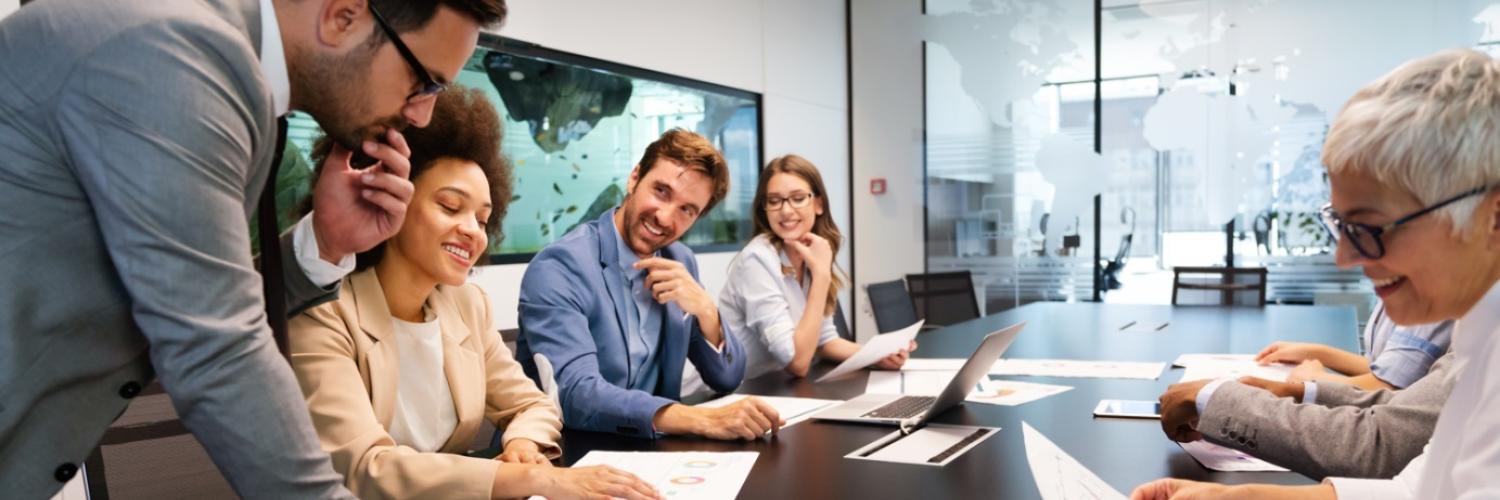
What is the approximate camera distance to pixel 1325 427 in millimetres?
1584

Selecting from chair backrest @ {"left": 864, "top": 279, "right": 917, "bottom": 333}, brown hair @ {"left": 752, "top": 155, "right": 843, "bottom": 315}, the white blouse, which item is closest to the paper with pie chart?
the white blouse

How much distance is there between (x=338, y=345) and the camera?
1.58 meters

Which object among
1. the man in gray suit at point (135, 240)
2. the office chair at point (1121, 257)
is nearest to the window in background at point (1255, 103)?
the office chair at point (1121, 257)

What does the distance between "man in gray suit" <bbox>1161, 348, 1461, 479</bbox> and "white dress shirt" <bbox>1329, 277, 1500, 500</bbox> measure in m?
0.35

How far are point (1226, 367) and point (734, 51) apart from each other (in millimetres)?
4444

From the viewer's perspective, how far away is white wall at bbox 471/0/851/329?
16.4 feet

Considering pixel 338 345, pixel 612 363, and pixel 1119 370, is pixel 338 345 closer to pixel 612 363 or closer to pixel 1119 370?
pixel 612 363

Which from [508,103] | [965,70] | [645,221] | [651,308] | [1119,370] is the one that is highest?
[965,70]

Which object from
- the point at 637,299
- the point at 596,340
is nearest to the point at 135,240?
the point at 596,340

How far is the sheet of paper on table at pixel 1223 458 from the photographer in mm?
1646

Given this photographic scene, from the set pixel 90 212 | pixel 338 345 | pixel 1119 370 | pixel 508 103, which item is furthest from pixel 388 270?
pixel 508 103

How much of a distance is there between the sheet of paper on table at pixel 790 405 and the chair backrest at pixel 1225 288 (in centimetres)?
368

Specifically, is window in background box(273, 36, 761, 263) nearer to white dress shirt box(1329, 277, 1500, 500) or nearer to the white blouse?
the white blouse

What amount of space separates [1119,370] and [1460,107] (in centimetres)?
178
